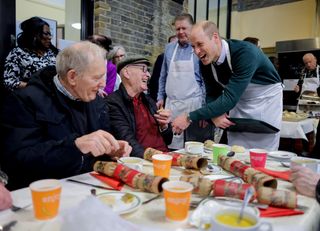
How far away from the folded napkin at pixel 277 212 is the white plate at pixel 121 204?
0.35 meters

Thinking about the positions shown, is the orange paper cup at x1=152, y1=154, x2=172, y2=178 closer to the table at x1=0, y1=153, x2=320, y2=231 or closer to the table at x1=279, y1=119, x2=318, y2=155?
the table at x1=0, y1=153, x2=320, y2=231

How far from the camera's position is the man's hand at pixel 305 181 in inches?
40.2

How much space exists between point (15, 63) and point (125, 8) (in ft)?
6.31

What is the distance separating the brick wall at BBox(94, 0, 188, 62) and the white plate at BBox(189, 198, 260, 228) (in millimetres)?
3327

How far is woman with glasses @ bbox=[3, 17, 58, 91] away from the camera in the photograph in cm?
269

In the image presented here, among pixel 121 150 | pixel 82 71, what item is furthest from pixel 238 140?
pixel 82 71

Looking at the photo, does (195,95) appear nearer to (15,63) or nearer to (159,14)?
(15,63)

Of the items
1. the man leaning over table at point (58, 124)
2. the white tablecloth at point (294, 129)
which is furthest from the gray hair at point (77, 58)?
the white tablecloth at point (294, 129)

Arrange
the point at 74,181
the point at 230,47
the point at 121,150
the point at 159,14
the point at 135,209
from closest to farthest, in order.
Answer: the point at 135,209 → the point at 74,181 → the point at 121,150 → the point at 230,47 → the point at 159,14

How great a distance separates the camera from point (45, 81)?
1.46 m

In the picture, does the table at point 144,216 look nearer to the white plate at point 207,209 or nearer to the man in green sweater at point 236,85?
the white plate at point 207,209

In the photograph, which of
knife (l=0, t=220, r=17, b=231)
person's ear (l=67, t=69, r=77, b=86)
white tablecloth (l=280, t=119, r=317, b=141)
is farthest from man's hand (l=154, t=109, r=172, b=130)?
white tablecloth (l=280, t=119, r=317, b=141)

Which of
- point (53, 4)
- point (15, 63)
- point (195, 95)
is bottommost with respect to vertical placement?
point (195, 95)

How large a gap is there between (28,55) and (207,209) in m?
2.44
